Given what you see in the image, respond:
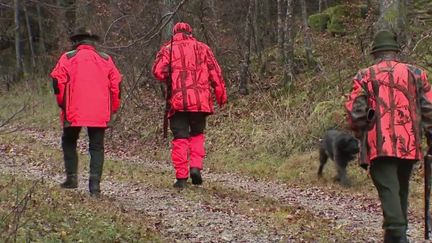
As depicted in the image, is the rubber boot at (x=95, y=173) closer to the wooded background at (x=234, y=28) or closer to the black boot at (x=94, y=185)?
the black boot at (x=94, y=185)

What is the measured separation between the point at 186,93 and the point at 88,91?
1503mm

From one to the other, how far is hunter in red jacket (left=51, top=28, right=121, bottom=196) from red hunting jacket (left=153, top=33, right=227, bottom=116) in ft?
3.15

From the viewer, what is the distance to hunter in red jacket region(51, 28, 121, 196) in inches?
304

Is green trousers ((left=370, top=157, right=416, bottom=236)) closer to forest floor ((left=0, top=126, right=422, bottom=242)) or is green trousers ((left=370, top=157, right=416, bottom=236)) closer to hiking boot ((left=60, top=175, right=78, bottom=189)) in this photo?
forest floor ((left=0, top=126, right=422, bottom=242))

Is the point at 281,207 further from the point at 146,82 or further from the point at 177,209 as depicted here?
the point at 146,82

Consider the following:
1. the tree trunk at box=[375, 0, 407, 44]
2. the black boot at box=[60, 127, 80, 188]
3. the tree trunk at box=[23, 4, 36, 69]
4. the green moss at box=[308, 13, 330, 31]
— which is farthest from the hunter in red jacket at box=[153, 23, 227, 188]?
the tree trunk at box=[23, 4, 36, 69]

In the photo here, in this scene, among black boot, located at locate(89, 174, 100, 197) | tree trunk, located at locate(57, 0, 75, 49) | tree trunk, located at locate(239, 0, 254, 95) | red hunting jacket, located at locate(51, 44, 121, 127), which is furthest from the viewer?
tree trunk, located at locate(57, 0, 75, 49)

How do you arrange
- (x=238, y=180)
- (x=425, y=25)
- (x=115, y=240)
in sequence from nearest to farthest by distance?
1. (x=115, y=240)
2. (x=238, y=180)
3. (x=425, y=25)

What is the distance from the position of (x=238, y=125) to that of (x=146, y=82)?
15.2ft

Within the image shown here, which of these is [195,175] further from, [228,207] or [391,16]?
[391,16]

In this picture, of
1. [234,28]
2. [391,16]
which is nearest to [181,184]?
[391,16]

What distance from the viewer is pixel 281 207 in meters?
8.04

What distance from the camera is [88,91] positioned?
7.73 m

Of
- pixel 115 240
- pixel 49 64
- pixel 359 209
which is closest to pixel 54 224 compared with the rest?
pixel 115 240
